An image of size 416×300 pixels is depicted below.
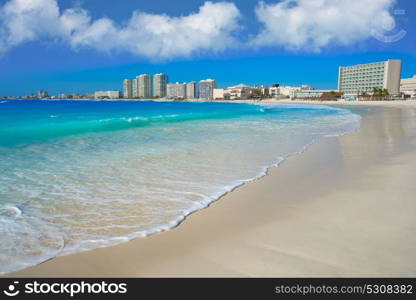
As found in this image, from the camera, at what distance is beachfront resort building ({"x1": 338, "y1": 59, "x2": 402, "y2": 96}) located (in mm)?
135250

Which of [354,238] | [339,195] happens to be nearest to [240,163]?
[339,195]

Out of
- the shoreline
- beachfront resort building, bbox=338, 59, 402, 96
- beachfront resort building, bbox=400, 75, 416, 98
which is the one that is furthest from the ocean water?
beachfront resort building, bbox=400, 75, 416, 98

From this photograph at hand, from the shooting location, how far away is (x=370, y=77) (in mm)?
143250

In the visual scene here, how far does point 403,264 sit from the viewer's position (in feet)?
8.92

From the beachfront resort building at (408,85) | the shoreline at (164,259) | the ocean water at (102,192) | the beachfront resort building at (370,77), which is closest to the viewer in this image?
the shoreline at (164,259)

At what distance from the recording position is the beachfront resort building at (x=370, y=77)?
135250 millimetres

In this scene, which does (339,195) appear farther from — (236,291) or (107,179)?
(107,179)

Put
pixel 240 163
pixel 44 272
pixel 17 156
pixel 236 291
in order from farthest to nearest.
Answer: pixel 17 156
pixel 240 163
pixel 44 272
pixel 236 291

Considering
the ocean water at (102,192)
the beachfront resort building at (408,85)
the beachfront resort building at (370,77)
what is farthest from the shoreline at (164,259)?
the beachfront resort building at (408,85)

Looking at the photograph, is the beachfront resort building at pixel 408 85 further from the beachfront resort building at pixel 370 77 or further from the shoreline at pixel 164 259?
the shoreline at pixel 164 259

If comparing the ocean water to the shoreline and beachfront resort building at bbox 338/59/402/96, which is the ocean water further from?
beachfront resort building at bbox 338/59/402/96

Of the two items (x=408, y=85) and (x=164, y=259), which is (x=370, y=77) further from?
(x=164, y=259)

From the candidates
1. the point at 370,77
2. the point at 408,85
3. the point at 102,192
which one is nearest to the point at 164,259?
the point at 102,192

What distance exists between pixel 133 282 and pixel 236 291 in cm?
90
